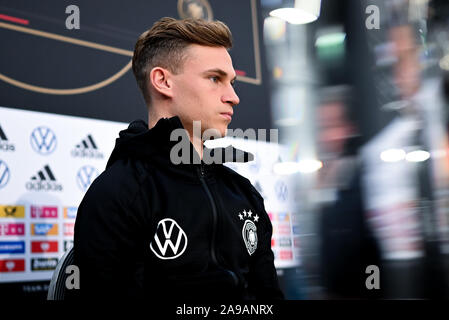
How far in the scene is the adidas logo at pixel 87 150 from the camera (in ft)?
6.48

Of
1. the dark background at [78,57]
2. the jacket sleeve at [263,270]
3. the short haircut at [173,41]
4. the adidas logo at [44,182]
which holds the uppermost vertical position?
the dark background at [78,57]

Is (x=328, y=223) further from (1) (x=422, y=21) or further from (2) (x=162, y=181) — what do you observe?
(2) (x=162, y=181)

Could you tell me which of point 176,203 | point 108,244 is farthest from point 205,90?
point 108,244

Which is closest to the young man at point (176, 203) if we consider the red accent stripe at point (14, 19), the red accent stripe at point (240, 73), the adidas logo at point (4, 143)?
the adidas logo at point (4, 143)

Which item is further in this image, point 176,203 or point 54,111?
point 54,111

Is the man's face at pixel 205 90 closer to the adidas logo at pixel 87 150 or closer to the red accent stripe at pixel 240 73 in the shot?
the adidas logo at pixel 87 150

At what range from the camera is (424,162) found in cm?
230

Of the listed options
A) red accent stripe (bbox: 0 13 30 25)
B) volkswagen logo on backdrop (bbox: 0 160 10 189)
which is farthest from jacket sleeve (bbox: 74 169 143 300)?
red accent stripe (bbox: 0 13 30 25)

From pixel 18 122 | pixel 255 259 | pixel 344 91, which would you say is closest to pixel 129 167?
pixel 255 259

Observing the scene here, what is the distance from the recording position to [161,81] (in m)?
1.17

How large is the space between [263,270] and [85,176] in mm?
1015

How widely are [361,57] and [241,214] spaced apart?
147cm

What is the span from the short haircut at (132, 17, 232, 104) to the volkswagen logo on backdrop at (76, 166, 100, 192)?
0.85 m

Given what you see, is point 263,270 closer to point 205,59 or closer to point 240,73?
point 205,59
